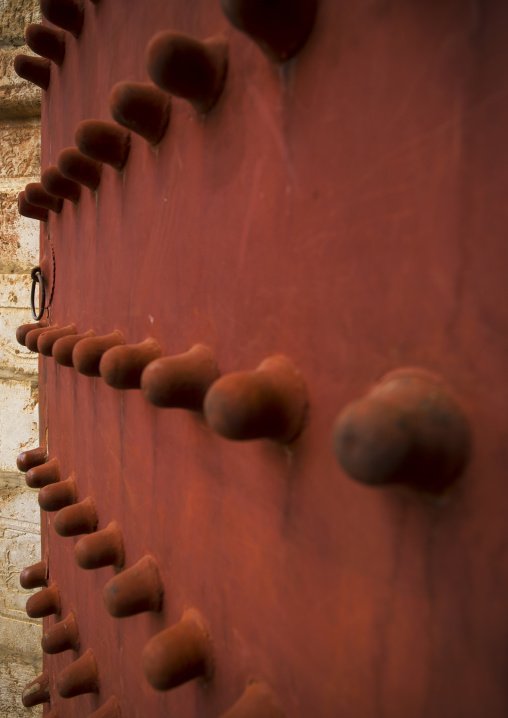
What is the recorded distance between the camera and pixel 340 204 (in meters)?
0.30

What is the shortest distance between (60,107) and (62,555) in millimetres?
712

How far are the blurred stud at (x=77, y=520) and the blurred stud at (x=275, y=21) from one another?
22.2 inches

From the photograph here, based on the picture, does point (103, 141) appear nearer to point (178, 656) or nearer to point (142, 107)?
point (142, 107)

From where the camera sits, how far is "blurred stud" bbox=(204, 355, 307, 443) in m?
0.30

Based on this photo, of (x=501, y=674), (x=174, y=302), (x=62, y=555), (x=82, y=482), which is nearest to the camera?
(x=501, y=674)

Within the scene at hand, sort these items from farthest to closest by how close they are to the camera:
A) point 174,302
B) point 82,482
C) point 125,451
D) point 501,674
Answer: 1. point 82,482
2. point 125,451
3. point 174,302
4. point 501,674

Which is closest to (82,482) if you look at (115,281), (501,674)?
(115,281)

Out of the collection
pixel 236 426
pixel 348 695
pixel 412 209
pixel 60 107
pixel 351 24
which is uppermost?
pixel 60 107

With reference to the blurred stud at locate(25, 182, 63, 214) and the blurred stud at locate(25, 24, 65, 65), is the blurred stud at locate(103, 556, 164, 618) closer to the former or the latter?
the blurred stud at locate(25, 182, 63, 214)

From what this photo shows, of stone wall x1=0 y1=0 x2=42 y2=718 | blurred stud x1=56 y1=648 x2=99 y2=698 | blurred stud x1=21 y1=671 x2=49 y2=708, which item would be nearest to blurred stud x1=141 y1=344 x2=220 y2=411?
blurred stud x1=56 y1=648 x2=99 y2=698

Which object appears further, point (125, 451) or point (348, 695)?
point (125, 451)

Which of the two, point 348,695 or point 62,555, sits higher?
point 348,695

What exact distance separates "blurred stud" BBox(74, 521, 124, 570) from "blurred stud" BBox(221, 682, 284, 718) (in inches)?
10.2

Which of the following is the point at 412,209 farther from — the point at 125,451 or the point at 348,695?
the point at 125,451
